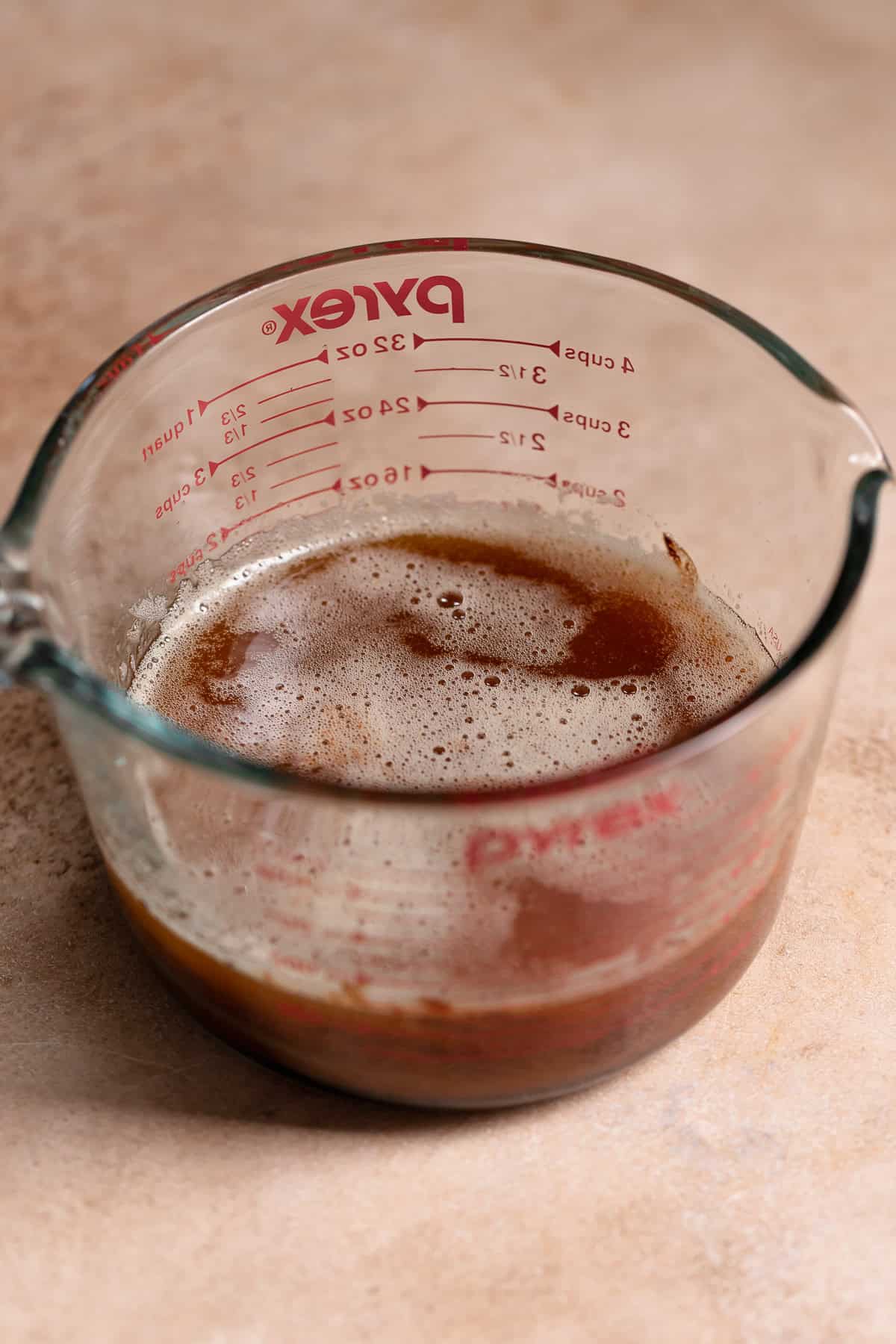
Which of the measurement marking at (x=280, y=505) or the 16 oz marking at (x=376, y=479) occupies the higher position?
the 16 oz marking at (x=376, y=479)

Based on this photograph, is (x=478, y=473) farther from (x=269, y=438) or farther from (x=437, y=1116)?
(x=437, y=1116)

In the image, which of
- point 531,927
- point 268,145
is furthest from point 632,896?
point 268,145

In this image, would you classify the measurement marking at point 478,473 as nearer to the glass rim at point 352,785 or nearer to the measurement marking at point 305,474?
the measurement marking at point 305,474

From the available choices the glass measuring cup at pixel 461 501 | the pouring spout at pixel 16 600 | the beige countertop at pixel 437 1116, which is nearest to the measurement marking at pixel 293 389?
the glass measuring cup at pixel 461 501

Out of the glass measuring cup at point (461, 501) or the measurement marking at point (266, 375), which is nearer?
the glass measuring cup at point (461, 501)

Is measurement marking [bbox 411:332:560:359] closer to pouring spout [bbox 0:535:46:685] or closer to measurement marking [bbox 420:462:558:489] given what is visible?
measurement marking [bbox 420:462:558:489]

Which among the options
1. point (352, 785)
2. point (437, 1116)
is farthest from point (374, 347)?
point (437, 1116)
